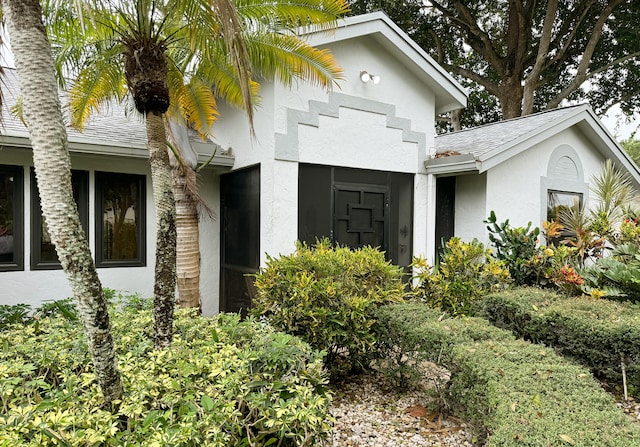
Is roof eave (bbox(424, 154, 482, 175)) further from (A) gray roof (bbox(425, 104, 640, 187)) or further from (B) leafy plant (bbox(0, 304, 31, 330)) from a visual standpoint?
(B) leafy plant (bbox(0, 304, 31, 330))

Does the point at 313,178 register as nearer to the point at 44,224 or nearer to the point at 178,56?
the point at 178,56

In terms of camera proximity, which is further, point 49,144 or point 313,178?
point 313,178

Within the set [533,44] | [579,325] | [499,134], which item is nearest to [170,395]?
[579,325]

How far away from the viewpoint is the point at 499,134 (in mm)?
9211

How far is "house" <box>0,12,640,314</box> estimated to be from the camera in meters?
6.59

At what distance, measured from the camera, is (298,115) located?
675 centimetres

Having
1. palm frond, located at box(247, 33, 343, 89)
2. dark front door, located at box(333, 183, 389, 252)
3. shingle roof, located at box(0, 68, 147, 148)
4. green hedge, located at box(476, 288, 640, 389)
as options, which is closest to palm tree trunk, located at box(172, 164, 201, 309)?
shingle roof, located at box(0, 68, 147, 148)

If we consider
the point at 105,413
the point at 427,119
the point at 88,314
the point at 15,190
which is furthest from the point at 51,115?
the point at 427,119

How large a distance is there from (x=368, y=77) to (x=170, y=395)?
6.21m

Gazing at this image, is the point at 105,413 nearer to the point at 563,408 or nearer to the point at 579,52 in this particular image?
the point at 563,408

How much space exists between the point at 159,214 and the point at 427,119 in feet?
20.0

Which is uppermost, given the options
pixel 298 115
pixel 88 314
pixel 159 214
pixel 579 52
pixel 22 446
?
pixel 579 52

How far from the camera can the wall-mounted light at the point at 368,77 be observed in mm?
7301

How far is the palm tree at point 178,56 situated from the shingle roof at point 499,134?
3.75 meters
